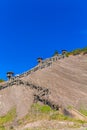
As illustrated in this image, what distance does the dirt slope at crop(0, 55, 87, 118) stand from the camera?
210 ft

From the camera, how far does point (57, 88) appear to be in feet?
219

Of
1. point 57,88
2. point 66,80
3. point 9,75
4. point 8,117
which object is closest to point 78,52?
point 66,80

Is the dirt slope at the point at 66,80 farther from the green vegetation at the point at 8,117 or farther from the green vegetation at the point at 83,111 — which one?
the green vegetation at the point at 8,117

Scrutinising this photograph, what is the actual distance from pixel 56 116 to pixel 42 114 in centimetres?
268

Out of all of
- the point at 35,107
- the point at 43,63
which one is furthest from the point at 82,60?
the point at 35,107

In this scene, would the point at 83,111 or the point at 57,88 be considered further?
the point at 57,88

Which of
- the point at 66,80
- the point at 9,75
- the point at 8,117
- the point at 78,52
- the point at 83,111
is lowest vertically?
the point at 83,111

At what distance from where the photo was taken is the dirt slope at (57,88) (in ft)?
210

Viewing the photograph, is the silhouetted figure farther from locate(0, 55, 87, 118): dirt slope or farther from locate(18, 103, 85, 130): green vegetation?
locate(18, 103, 85, 130): green vegetation

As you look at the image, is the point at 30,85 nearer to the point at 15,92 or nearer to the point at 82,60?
the point at 15,92

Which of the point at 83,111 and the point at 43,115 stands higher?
the point at 83,111

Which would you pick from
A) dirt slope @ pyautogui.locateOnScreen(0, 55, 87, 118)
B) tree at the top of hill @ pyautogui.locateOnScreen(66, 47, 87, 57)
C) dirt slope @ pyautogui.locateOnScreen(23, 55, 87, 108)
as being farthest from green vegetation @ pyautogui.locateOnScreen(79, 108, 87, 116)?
tree at the top of hill @ pyautogui.locateOnScreen(66, 47, 87, 57)

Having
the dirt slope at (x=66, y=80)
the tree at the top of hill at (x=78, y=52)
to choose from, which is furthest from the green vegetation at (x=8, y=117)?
the tree at the top of hill at (x=78, y=52)

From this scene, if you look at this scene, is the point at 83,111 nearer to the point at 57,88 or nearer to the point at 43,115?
the point at 43,115
